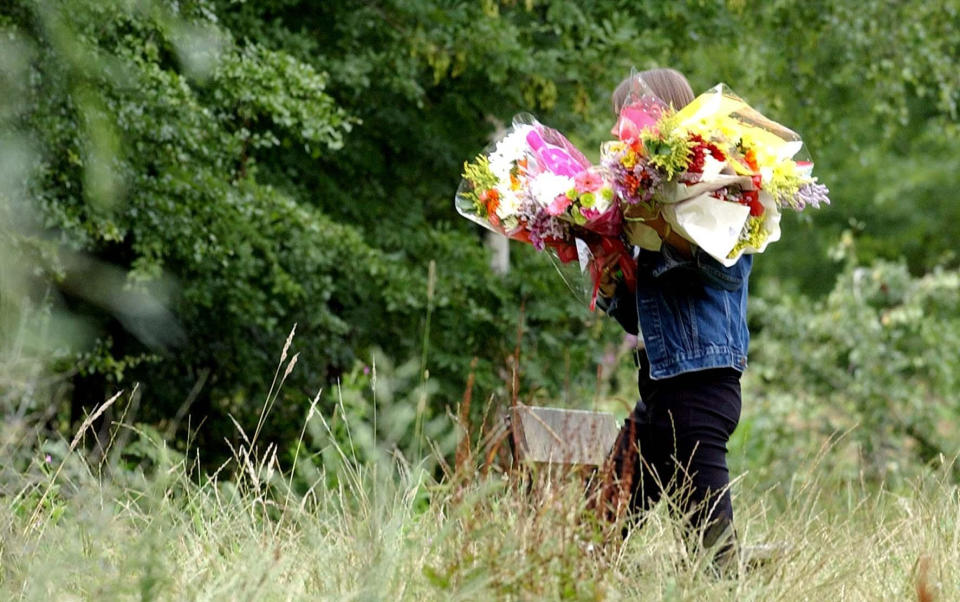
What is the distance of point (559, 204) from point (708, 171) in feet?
1.34

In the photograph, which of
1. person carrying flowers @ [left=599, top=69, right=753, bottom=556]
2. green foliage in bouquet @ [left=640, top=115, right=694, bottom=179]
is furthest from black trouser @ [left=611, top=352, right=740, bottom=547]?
green foliage in bouquet @ [left=640, top=115, right=694, bottom=179]

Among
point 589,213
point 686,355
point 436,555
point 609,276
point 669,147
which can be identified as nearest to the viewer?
point 436,555

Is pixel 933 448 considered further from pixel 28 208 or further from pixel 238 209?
pixel 28 208

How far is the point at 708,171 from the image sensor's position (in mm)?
3391

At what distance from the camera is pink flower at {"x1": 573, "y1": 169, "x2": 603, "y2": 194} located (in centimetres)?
351

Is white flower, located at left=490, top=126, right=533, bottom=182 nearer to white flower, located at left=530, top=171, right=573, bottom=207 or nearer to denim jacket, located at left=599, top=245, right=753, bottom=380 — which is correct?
white flower, located at left=530, top=171, right=573, bottom=207

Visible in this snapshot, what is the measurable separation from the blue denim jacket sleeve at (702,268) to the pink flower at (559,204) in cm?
29

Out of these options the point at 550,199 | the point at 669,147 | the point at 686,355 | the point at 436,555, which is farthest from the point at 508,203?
the point at 436,555

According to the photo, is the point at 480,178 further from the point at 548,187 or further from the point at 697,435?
the point at 697,435

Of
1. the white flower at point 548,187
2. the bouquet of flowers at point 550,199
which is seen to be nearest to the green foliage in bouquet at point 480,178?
A: the bouquet of flowers at point 550,199

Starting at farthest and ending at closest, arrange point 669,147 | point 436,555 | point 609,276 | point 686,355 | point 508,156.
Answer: point 609,276
point 508,156
point 686,355
point 669,147
point 436,555

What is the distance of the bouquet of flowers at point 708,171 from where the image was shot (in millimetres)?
3387

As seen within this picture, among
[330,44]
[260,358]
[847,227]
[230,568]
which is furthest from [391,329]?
[847,227]

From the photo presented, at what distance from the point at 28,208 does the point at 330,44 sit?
2.68m
